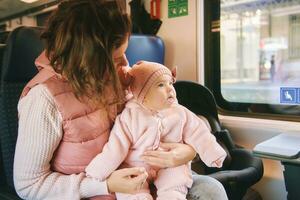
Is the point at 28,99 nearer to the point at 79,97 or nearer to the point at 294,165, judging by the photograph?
the point at 79,97

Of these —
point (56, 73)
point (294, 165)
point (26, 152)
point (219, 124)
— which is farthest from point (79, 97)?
point (219, 124)

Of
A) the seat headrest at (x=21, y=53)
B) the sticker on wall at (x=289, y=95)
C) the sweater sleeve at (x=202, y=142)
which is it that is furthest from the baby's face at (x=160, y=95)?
the sticker on wall at (x=289, y=95)

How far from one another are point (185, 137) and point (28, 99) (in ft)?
1.76

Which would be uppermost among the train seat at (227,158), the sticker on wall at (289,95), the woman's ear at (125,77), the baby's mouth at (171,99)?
the woman's ear at (125,77)

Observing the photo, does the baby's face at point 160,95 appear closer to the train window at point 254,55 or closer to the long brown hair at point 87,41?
the long brown hair at point 87,41

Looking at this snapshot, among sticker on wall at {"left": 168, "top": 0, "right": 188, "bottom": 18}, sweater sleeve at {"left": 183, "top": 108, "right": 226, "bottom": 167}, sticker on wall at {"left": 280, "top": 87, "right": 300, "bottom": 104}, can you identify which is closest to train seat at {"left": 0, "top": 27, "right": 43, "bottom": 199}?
sweater sleeve at {"left": 183, "top": 108, "right": 226, "bottom": 167}

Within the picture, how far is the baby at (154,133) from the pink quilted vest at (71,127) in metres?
0.04

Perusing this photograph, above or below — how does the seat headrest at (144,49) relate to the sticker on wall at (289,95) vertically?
above

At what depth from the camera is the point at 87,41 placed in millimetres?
1005

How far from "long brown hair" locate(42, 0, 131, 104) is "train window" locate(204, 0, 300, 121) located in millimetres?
1219

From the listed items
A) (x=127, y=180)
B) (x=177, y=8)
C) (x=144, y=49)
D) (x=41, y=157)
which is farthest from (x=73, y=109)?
(x=177, y=8)

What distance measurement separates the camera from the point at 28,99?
3.39ft

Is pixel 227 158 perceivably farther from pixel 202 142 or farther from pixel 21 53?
pixel 21 53

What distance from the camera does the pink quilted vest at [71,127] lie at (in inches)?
41.1
